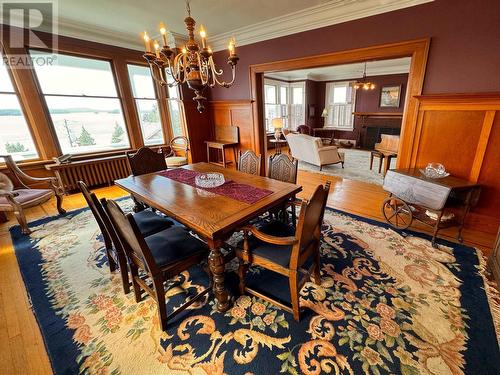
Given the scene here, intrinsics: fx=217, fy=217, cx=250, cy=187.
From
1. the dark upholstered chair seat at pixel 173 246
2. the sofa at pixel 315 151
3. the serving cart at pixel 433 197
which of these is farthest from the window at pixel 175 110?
the serving cart at pixel 433 197

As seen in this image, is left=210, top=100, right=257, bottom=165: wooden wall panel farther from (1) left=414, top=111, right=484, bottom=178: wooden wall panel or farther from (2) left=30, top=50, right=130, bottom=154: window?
(1) left=414, top=111, right=484, bottom=178: wooden wall panel

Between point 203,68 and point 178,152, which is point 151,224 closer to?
point 203,68

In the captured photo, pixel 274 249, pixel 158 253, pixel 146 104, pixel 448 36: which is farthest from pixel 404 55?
pixel 146 104

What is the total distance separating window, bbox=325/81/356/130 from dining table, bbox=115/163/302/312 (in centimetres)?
751

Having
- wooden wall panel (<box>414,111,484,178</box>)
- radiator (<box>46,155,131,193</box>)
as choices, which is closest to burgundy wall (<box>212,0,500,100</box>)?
wooden wall panel (<box>414,111,484,178</box>)

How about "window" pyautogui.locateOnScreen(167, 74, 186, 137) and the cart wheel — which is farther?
"window" pyautogui.locateOnScreen(167, 74, 186, 137)

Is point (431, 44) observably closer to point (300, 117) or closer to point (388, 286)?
point (388, 286)

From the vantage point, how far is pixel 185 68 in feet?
6.30

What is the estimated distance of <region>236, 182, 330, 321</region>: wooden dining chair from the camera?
4.10 feet

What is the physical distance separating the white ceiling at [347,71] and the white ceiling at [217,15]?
328cm

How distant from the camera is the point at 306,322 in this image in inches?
56.5

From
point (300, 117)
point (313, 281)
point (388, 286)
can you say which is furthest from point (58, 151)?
point (300, 117)

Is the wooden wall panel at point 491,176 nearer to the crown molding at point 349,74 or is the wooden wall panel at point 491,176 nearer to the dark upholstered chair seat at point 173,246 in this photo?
the dark upholstered chair seat at point 173,246

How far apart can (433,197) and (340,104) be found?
729 centimetres
